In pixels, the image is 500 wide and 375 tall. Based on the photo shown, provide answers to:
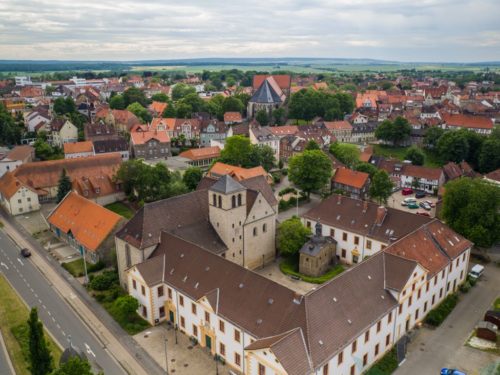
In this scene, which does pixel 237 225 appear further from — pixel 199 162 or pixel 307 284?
pixel 199 162

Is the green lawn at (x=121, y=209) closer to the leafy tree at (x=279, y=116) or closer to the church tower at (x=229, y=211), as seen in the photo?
the church tower at (x=229, y=211)

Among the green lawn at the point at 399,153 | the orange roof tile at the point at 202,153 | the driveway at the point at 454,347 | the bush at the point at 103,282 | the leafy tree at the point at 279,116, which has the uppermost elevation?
the leafy tree at the point at 279,116

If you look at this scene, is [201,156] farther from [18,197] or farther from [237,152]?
[18,197]

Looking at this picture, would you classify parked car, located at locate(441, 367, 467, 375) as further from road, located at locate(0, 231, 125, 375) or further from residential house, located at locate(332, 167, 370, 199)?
residential house, located at locate(332, 167, 370, 199)

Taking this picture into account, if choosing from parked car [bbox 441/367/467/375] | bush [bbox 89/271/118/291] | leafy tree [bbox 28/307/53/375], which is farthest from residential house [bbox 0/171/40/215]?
parked car [bbox 441/367/467/375]

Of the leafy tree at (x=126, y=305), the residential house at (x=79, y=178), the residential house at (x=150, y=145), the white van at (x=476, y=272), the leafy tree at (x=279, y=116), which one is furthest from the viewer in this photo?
the leafy tree at (x=279, y=116)

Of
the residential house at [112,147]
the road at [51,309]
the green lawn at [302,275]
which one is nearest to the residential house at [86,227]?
the road at [51,309]

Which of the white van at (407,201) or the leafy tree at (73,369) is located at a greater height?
the leafy tree at (73,369)
